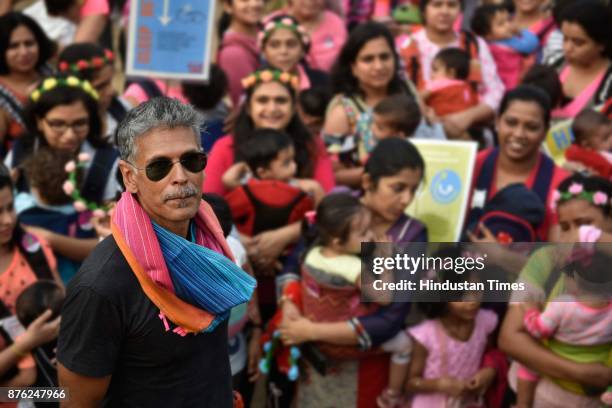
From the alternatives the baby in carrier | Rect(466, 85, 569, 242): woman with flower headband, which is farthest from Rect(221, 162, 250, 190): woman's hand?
Rect(466, 85, 569, 242): woman with flower headband

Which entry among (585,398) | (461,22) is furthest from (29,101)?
(461,22)

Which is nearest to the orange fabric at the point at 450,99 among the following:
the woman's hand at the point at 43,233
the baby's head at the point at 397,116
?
the baby's head at the point at 397,116

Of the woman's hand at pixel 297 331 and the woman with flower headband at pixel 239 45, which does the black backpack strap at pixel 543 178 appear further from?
the woman with flower headband at pixel 239 45

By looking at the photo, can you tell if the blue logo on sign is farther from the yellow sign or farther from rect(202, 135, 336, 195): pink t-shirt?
rect(202, 135, 336, 195): pink t-shirt

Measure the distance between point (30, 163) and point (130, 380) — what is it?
2.10 meters

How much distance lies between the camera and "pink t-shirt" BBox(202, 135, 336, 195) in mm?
4520

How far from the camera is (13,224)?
371cm

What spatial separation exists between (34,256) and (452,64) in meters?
3.18

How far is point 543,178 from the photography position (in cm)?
448

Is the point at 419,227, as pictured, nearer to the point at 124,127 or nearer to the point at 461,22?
the point at 124,127

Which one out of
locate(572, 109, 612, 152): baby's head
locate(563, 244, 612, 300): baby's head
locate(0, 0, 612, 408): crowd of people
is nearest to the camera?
locate(563, 244, 612, 300): baby's head

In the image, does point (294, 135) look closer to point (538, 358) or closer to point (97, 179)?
point (97, 179)

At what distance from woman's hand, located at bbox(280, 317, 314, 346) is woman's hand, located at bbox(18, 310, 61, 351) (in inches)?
40.8

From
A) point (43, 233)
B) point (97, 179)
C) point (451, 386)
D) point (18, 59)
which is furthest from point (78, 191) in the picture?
point (451, 386)
